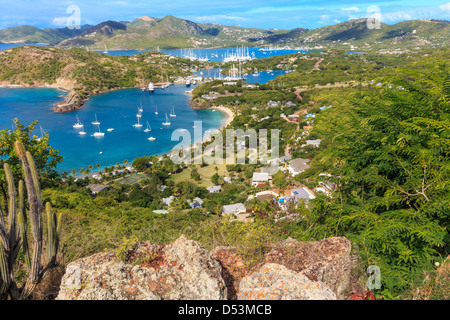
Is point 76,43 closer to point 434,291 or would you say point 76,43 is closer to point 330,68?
point 330,68

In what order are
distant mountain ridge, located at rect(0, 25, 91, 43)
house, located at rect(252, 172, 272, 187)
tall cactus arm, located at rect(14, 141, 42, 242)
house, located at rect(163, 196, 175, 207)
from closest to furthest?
tall cactus arm, located at rect(14, 141, 42, 242) → house, located at rect(163, 196, 175, 207) → house, located at rect(252, 172, 272, 187) → distant mountain ridge, located at rect(0, 25, 91, 43)

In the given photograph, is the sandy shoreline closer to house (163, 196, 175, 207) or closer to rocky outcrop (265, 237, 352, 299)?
house (163, 196, 175, 207)

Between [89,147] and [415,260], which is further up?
[415,260]

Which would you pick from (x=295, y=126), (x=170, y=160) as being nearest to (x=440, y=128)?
(x=170, y=160)

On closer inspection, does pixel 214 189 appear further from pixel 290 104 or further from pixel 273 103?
pixel 290 104

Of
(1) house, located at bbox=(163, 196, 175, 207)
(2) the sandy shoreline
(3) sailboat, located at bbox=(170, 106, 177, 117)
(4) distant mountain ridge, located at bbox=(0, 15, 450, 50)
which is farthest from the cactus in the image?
(4) distant mountain ridge, located at bbox=(0, 15, 450, 50)

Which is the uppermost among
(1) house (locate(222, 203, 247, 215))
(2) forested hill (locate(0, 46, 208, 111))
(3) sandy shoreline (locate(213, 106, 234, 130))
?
(2) forested hill (locate(0, 46, 208, 111))
